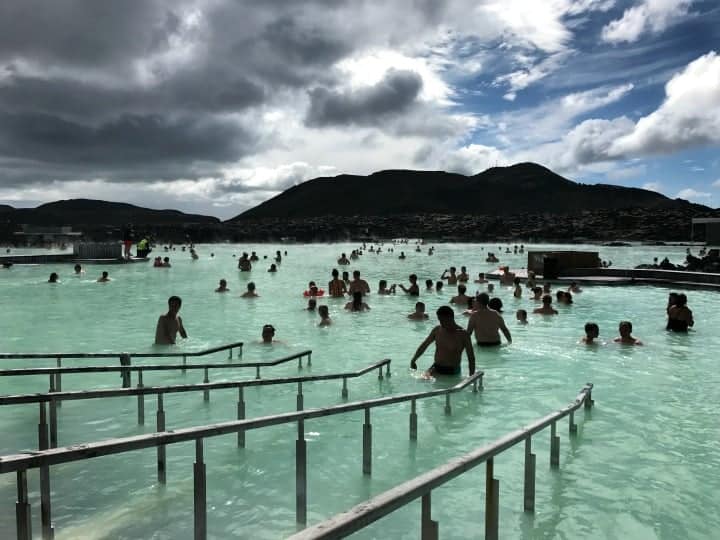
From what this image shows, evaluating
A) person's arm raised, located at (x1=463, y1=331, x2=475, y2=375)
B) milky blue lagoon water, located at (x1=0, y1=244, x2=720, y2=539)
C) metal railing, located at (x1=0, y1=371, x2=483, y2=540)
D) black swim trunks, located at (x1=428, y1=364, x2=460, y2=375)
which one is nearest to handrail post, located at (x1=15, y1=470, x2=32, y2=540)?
metal railing, located at (x1=0, y1=371, x2=483, y2=540)

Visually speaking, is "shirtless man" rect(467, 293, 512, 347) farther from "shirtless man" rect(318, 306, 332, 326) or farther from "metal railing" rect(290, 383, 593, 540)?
"metal railing" rect(290, 383, 593, 540)

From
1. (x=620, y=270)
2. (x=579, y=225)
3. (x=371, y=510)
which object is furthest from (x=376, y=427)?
(x=579, y=225)

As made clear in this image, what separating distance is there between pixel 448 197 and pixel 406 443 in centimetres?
18795

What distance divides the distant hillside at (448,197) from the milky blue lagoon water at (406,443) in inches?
6483

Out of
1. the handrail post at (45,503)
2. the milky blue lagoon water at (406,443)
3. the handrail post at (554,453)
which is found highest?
the handrail post at (45,503)

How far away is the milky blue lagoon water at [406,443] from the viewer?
417 cm

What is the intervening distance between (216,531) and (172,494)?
634mm

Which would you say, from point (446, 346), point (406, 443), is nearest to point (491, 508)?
point (406, 443)

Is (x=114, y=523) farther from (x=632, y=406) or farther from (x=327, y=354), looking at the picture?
(x=327, y=354)

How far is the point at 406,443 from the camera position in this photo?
226 inches

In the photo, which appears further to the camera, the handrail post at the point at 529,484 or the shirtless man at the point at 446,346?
the shirtless man at the point at 446,346

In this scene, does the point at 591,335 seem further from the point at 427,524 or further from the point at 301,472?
the point at 427,524

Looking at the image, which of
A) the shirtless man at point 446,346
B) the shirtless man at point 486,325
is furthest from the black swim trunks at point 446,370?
the shirtless man at point 486,325

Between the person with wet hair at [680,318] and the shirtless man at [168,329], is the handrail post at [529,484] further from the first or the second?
the person with wet hair at [680,318]
